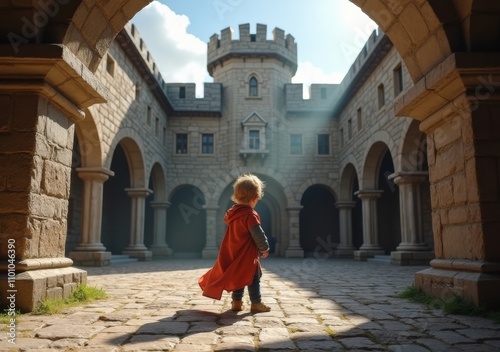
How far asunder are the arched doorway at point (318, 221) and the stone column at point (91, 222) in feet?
40.2

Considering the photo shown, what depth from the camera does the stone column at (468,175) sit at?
3850 millimetres

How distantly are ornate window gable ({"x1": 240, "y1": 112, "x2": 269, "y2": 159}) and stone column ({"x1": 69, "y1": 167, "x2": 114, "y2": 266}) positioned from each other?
333 inches

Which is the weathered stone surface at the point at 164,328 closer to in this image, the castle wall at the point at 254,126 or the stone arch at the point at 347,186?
the castle wall at the point at 254,126

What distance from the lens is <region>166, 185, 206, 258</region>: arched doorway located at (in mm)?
21141

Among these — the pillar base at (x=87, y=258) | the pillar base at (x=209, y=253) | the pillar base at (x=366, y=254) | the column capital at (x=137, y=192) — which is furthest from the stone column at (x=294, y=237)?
the pillar base at (x=87, y=258)

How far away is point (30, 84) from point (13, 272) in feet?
5.51

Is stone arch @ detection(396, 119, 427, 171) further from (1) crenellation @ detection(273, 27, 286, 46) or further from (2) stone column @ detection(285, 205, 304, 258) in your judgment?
(1) crenellation @ detection(273, 27, 286, 46)

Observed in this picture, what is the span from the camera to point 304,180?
19.4 m

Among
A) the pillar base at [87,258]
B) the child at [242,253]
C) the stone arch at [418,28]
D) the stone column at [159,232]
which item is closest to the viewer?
the child at [242,253]

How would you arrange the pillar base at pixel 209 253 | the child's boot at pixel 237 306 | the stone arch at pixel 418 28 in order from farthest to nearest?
the pillar base at pixel 209 253 → the stone arch at pixel 418 28 → the child's boot at pixel 237 306

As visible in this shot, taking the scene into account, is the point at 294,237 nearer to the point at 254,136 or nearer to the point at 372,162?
the point at 254,136

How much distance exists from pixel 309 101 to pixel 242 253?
16342mm

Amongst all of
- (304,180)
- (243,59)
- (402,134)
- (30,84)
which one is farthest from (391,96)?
(30,84)

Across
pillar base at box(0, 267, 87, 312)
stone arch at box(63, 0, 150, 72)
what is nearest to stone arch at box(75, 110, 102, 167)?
stone arch at box(63, 0, 150, 72)
